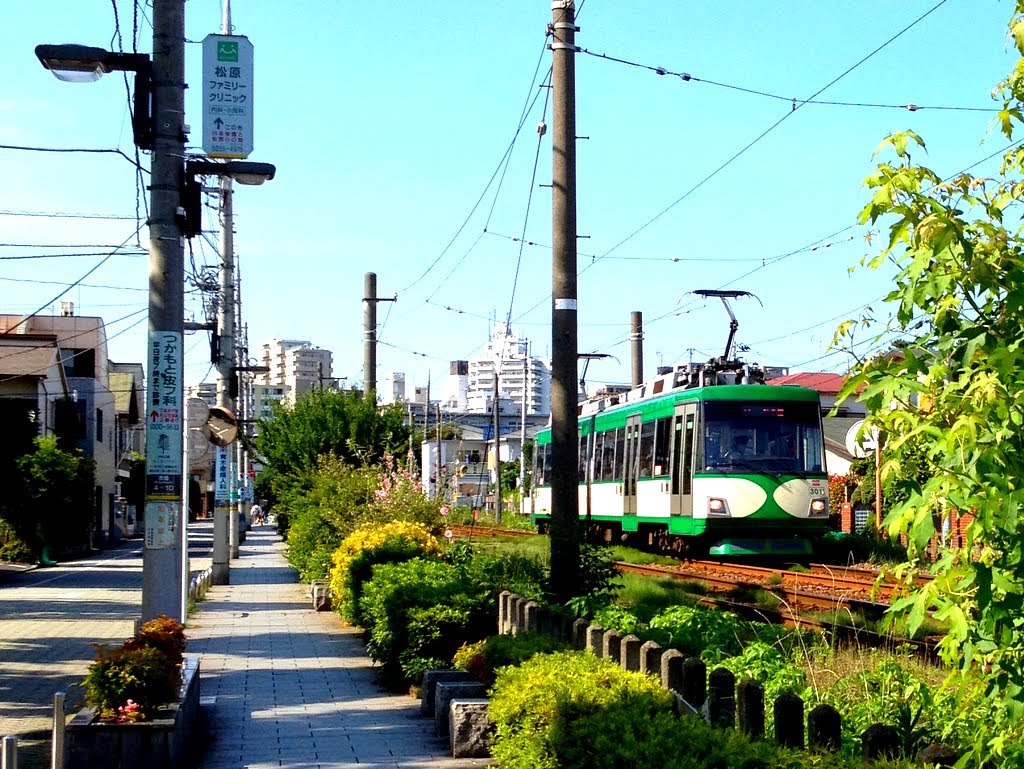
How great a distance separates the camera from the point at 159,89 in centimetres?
1156

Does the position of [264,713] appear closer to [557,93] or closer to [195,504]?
[557,93]

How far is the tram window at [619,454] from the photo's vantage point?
1151 inches

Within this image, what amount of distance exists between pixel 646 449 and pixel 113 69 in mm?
17382

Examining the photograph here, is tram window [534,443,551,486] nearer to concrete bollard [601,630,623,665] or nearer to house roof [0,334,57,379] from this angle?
house roof [0,334,57,379]

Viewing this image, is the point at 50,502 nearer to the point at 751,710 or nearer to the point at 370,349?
the point at 370,349

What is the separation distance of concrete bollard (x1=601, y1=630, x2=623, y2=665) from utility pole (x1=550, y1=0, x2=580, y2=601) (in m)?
4.84

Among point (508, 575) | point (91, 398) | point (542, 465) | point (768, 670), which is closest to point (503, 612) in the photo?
point (508, 575)

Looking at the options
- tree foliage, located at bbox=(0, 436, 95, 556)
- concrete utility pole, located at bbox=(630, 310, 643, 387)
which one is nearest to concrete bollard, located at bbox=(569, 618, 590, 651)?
concrete utility pole, located at bbox=(630, 310, 643, 387)

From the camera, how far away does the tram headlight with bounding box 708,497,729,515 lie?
23.7 metres

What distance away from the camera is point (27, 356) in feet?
170

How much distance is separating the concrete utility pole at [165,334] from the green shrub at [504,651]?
2.83 meters

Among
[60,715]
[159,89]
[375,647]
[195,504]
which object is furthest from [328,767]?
[195,504]

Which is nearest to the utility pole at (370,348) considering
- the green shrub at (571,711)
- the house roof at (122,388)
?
the green shrub at (571,711)

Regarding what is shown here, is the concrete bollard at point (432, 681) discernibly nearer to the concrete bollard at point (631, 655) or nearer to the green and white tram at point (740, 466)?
the concrete bollard at point (631, 655)
